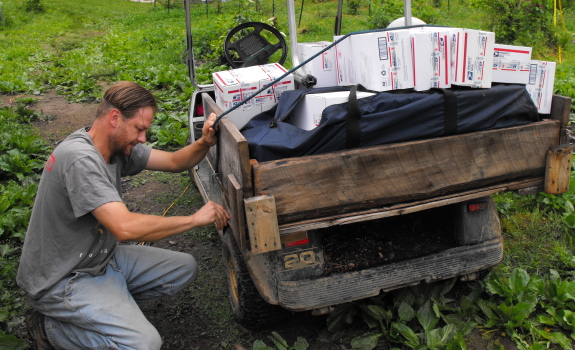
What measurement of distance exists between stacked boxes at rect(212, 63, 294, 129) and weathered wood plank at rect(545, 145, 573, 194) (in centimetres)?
163

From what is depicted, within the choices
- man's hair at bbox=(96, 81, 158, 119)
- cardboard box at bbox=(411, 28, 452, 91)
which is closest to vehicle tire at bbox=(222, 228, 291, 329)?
man's hair at bbox=(96, 81, 158, 119)

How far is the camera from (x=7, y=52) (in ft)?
45.4

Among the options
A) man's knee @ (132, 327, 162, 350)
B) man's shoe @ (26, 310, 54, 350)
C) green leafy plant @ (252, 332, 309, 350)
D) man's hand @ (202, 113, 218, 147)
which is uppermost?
man's hand @ (202, 113, 218, 147)

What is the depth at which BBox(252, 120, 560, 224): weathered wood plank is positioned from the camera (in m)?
2.53

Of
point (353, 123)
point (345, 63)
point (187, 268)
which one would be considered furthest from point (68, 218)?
point (345, 63)

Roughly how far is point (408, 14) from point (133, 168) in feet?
7.73

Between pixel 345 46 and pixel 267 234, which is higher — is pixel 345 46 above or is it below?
above

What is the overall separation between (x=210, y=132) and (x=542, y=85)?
2002 mm

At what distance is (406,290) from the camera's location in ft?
10.8

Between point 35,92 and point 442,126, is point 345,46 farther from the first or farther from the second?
point 35,92

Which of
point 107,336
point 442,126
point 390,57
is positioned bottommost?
point 107,336

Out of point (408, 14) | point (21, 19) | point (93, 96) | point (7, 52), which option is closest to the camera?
point (408, 14)

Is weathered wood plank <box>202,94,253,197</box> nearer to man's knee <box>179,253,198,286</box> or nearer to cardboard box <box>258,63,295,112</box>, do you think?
cardboard box <box>258,63,295,112</box>

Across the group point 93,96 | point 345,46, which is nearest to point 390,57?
point 345,46
